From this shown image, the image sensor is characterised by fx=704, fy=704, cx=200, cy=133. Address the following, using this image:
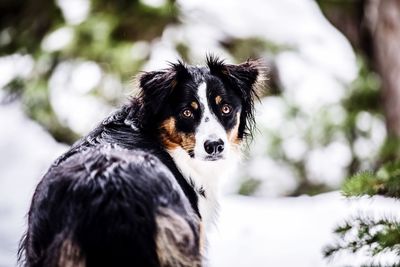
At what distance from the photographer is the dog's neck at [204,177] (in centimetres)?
355

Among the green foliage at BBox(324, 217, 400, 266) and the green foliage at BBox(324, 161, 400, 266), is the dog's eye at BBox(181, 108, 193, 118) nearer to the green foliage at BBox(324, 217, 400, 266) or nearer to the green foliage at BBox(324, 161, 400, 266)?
the green foliage at BBox(324, 161, 400, 266)

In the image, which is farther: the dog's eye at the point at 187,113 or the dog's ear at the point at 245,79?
the dog's ear at the point at 245,79

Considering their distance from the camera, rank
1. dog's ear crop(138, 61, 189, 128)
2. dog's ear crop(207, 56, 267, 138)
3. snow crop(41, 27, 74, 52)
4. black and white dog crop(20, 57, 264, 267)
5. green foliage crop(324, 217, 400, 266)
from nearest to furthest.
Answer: green foliage crop(324, 217, 400, 266)
black and white dog crop(20, 57, 264, 267)
dog's ear crop(138, 61, 189, 128)
dog's ear crop(207, 56, 267, 138)
snow crop(41, 27, 74, 52)

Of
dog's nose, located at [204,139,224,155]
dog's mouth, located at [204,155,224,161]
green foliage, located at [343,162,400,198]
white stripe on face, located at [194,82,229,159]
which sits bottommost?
dog's mouth, located at [204,155,224,161]

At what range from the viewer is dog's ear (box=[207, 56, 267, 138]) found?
3.66 m

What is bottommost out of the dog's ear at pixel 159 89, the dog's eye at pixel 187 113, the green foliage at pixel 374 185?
the green foliage at pixel 374 185

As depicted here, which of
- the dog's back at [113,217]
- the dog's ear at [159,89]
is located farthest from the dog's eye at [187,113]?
the dog's back at [113,217]

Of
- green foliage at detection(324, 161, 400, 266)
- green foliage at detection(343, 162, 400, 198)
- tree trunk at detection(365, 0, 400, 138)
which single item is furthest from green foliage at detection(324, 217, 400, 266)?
tree trunk at detection(365, 0, 400, 138)

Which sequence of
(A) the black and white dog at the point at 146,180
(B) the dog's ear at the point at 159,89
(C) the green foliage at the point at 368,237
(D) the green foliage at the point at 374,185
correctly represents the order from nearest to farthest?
(C) the green foliage at the point at 368,237 < (A) the black and white dog at the point at 146,180 < (D) the green foliage at the point at 374,185 < (B) the dog's ear at the point at 159,89

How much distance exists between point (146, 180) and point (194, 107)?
94cm

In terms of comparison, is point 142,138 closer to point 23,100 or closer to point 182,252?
point 182,252

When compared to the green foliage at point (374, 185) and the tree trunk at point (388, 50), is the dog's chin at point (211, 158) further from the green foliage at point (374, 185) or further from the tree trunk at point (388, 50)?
the tree trunk at point (388, 50)

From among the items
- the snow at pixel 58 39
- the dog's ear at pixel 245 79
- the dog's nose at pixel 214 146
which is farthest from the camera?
the snow at pixel 58 39

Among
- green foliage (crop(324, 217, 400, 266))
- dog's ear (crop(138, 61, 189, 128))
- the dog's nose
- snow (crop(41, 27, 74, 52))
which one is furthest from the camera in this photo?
snow (crop(41, 27, 74, 52))
